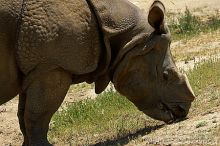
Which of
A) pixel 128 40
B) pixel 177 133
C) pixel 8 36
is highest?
pixel 8 36

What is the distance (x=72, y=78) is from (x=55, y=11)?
2.82 feet

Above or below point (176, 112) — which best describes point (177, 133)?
above

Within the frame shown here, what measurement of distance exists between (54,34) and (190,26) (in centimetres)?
1121

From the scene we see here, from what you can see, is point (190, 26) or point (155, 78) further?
point (190, 26)

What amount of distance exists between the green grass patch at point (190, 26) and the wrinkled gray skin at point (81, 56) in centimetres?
865

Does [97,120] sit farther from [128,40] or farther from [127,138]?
[128,40]

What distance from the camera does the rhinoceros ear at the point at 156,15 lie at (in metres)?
9.02

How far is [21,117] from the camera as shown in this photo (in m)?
9.05

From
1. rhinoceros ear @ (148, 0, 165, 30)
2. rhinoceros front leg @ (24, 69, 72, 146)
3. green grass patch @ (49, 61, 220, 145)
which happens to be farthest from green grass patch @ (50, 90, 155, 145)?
rhinoceros ear @ (148, 0, 165, 30)

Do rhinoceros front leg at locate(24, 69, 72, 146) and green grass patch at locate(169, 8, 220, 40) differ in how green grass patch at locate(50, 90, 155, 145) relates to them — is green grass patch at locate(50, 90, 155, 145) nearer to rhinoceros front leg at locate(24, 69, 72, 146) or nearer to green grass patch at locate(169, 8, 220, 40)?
rhinoceros front leg at locate(24, 69, 72, 146)

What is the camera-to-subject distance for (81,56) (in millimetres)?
8453

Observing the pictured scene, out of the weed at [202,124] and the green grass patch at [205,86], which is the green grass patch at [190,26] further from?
the weed at [202,124]

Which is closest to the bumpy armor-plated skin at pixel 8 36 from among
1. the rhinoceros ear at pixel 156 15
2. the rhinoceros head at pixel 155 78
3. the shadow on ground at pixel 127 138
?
the rhinoceros head at pixel 155 78

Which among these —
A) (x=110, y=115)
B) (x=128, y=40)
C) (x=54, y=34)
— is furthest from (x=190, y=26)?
(x=54, y=34)
